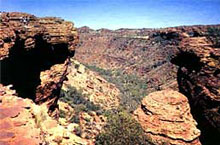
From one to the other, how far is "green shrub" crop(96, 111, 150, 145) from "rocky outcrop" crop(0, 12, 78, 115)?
6.28 m

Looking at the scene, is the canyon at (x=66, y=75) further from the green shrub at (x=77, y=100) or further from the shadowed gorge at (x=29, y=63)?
the green shrub at (x=77, y=100)

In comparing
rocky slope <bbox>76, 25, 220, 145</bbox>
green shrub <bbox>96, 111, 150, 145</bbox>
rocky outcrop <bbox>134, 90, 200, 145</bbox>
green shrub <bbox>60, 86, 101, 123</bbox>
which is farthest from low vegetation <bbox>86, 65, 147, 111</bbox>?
green shrub <bbox>96, 111, 150, 145</bbox>

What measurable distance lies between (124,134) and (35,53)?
9.37 metres

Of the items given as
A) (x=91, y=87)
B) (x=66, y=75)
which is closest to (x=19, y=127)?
(x=66, y=75)

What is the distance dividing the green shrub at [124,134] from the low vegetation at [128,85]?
41.9 meters

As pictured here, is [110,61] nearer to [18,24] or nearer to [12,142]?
[18,24]

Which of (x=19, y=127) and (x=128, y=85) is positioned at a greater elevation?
(x=19, y=127)

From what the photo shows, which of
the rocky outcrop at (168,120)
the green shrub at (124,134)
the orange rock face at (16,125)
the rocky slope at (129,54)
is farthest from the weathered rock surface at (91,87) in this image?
the orange rock face at (16,125)

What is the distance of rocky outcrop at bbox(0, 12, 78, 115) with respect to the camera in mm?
20016

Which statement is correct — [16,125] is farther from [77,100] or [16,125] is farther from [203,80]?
[77,100]

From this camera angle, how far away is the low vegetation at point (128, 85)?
A: 2806 inches

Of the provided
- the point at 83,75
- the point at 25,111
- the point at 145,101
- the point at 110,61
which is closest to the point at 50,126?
the point at 25,111

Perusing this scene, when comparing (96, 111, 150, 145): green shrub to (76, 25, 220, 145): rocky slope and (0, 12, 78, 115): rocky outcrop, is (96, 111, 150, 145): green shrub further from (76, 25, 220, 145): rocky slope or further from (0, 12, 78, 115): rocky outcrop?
(76, 25, 220, 145): rocky slope

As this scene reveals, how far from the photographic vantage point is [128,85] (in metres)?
90.8
